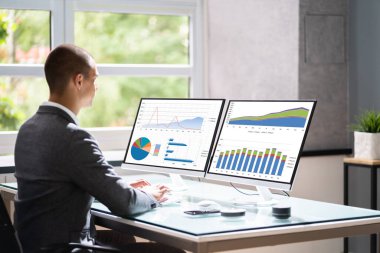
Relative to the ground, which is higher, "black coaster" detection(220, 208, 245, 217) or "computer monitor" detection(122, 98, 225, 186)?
"computer monitor" detection(122, 98, 225, 186)

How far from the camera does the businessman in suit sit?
2627mm

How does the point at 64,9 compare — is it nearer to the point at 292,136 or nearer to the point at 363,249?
the point at 292,136

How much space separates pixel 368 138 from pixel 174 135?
140 centimetres

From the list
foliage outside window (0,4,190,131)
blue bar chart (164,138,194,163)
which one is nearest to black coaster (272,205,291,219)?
blue bar chart (164,138,194,163)

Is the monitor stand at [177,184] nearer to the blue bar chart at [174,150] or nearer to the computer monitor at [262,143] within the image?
the blue bar chart at [174,150]

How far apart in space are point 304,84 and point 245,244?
91.5 inches

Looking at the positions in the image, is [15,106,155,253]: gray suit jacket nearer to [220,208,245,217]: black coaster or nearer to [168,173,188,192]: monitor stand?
[220,208,245,217]: black coaster

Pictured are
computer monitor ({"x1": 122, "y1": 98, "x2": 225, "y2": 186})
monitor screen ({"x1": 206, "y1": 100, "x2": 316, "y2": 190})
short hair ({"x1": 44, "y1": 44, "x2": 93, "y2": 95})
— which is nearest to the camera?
short hair ({"x1": 44, "y1": 44, "x2": 93, "y2": 95})

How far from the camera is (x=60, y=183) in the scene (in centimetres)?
265

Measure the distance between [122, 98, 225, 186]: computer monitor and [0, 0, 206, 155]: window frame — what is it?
89cm

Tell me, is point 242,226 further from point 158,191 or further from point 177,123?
point 177,123

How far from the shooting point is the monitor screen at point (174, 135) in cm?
324

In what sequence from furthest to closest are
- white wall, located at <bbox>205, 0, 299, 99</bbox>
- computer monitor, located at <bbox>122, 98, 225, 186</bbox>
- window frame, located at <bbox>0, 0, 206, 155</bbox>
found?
white wall, located at <bbox>205, 0, 299, 99</bbox> < window frame, located at <bbox>0, 0, 206, 155</bbox> < computer monitor, located at <bbox>122, 98, 225, 186</bbox>

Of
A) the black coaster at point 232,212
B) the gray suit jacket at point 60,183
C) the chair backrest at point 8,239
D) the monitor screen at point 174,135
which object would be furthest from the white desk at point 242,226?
the chair backrest at point 8,239
